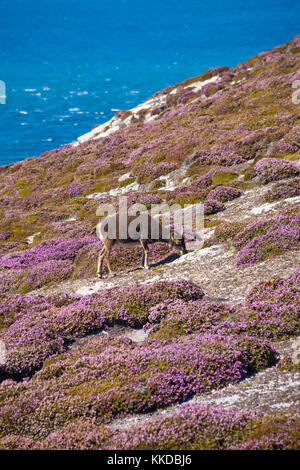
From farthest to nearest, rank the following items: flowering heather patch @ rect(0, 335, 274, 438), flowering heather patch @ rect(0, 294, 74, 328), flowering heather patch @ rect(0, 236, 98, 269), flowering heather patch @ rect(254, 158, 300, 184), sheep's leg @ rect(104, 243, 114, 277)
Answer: flowering heather patch @ rect(0, 236, 98, 269) < flowering heather patch @ rect(254, 158, 300, 184) < sheep's leg @ rect(104, 243, 114, 277) < flowering heather patch @ rect(0, 294, 74, 328) < flowering heather patch @ rect(0, 335, 274, 438)

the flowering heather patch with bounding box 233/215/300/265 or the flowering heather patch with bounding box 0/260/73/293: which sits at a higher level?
the flowering heather patch with bounding box 233/215/300/265

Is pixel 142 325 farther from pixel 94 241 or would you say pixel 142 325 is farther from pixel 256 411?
pixel 94 241

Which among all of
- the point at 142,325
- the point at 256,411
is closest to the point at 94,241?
the point at 142,325

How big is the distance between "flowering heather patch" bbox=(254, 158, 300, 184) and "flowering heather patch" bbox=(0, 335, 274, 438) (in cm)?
1333

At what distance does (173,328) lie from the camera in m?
10.6

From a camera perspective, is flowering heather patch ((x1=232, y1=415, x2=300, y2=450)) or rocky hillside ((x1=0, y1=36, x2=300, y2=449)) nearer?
flowering heather patch ((x1=232, y1=415, x2=300, y2=450))

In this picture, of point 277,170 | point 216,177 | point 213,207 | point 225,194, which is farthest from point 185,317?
point 216,177

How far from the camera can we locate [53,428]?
25.5ft

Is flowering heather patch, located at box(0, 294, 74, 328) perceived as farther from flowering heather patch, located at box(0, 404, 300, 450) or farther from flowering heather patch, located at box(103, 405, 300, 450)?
flowering heather patch, located at box(103, 405, 300, 450)

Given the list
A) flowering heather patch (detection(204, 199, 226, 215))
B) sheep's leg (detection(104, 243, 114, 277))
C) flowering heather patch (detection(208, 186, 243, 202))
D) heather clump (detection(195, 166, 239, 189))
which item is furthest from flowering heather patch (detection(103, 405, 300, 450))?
heather clump (detection(195, 166, 239, 189))

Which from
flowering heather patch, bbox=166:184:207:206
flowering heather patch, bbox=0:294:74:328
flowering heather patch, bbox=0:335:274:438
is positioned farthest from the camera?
flowering heather patch, bbox=166:184:207:206

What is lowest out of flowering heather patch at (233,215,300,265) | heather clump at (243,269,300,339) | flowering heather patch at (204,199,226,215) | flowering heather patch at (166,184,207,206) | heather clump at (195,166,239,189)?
heather clump at (243,269,300,339)

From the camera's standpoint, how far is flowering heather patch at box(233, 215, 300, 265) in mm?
13344

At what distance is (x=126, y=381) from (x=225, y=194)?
14491 mm
